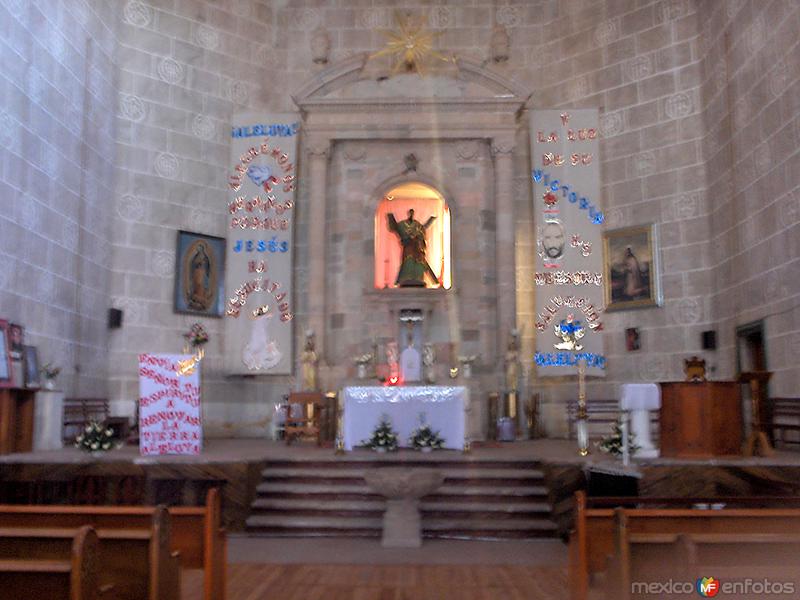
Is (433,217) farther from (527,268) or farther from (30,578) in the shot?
(30,578)

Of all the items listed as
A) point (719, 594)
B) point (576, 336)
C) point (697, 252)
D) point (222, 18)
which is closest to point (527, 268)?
point (576, 336)

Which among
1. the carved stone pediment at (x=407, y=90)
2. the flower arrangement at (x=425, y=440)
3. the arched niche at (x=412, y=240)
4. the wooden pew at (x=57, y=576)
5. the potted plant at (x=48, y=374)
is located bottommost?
the wooden pew at (x=57, y=576)

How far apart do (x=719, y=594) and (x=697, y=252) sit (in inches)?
452

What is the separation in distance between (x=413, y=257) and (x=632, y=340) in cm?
432

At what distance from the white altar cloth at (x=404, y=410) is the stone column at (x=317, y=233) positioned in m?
3.85

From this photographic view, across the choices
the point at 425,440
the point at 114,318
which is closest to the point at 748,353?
the point at 425,440

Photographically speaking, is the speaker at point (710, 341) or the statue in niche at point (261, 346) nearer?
the speaker at point (710, 341)

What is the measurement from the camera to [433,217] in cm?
1631

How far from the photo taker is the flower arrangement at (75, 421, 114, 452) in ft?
33.9

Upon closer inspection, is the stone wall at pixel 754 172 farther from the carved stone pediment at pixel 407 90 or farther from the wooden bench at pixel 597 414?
the carved stone pediment at pixel 407 90

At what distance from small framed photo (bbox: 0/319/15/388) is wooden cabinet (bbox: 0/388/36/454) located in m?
0.11

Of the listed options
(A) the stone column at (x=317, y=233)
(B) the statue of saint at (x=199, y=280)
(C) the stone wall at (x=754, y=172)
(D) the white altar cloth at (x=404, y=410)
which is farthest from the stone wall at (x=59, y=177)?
(C) the stone wall at (x=754, y=172)

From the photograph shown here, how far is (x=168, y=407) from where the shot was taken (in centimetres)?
1060

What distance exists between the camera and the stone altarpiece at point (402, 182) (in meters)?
15.8
